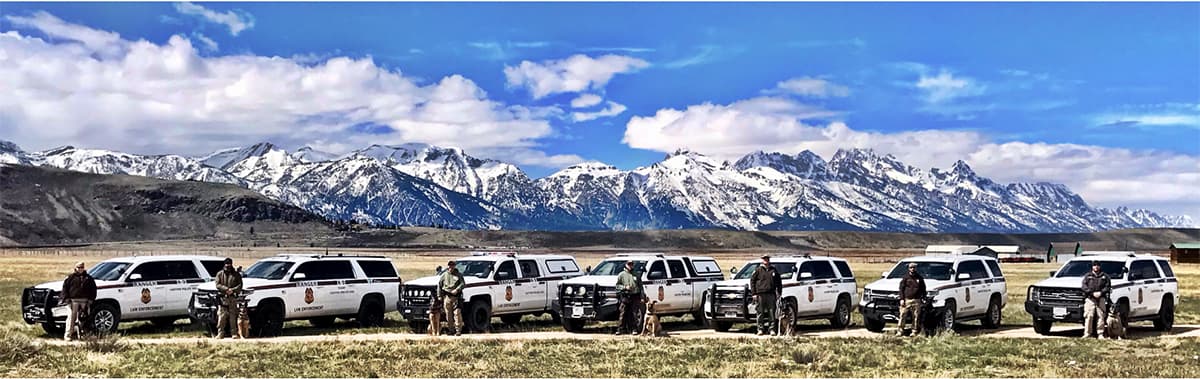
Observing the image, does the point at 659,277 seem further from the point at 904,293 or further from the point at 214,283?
the point at 214,283

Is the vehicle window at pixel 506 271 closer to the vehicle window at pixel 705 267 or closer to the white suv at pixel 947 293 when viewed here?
the vehicle window at pixel 705 267

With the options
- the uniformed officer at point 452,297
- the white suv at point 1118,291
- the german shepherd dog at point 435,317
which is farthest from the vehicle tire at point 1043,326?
the german shepherd dog at point 435,317

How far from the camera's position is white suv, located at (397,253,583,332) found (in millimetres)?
25203

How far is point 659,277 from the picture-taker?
87.5ft

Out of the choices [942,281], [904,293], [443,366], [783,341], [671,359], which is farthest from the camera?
[942,281]

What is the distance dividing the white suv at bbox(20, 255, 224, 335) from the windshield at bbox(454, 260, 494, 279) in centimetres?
593

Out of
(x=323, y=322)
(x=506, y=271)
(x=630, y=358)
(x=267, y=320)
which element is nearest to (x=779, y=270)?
(x=506, y=271)

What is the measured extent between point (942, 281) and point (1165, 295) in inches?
220

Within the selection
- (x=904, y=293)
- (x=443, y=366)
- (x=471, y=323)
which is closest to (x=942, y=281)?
(x=904, y=293)

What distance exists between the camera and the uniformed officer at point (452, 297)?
2405cm

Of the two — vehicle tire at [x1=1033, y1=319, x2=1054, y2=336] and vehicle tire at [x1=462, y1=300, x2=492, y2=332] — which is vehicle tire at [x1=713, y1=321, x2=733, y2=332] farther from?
vehicle tire at [x1=1033, y1=319, x2=1054, y2=336]

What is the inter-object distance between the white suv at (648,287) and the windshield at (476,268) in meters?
1.77

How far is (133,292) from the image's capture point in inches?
969

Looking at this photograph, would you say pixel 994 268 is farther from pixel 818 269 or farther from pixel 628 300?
pixel 628 300
